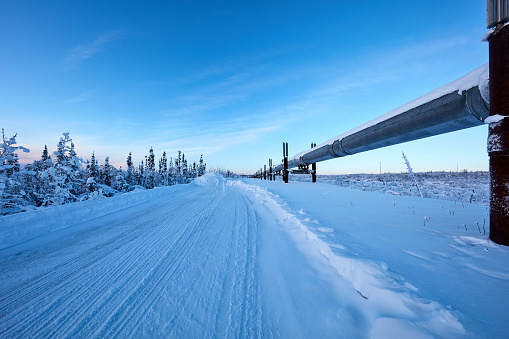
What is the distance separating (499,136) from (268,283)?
317 cm

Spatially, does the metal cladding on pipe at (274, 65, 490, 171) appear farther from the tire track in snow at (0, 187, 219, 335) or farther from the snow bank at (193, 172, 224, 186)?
the snow bank at (193, 172, 224, 186)

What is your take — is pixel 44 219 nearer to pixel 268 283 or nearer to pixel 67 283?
pixel 67 283

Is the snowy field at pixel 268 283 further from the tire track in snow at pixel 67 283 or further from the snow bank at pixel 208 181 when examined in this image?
the snow bank at pixel 208 181

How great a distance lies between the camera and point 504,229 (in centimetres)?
226

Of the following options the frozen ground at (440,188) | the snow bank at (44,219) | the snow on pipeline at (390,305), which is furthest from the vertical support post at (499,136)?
the snow bank at (44,219)

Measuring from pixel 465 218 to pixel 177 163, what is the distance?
71.4 meters

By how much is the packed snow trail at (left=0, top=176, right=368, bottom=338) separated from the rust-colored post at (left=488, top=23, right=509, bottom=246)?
224cm

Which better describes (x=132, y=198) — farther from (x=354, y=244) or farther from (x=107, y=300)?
(x=354, y=244)

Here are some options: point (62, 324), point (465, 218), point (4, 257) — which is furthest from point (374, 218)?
point (4, 257)

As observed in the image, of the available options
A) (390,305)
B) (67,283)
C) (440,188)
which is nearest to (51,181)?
(67,283)


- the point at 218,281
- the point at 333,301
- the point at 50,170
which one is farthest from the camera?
the point at 50,170

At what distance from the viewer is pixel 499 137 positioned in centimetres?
225

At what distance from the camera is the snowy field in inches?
58.7

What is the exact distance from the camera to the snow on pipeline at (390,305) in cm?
122
